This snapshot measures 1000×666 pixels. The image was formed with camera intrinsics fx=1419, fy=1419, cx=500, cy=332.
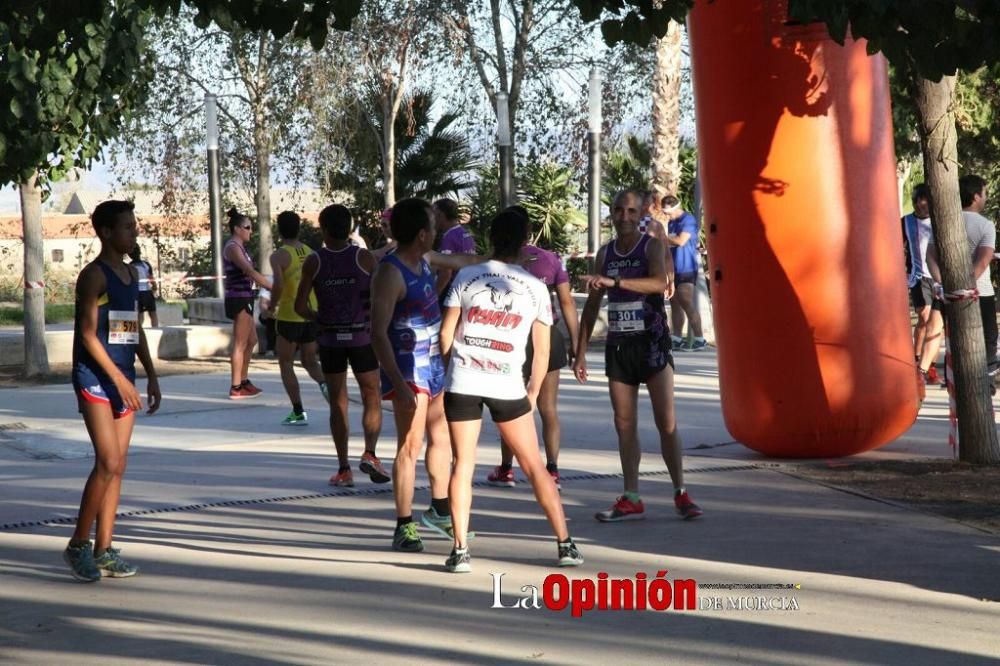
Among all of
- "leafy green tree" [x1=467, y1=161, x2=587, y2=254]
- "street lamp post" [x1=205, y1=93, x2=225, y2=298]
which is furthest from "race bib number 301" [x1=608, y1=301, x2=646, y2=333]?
"leafy green tree" [x1=467, y1=161, x2=587, y2=254]

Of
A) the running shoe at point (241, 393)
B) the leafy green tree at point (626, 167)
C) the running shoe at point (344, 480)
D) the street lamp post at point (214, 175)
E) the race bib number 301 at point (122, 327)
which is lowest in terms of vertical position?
the running shoe at point (344, 480)

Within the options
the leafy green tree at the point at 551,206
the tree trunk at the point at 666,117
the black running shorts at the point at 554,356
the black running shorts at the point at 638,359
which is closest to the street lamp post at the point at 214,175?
the tree trunk at the point at 666,117

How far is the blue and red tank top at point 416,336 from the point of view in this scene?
6938 mm

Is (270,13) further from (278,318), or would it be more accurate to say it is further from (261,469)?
(278,318)

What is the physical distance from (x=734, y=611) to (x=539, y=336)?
5.02 ft

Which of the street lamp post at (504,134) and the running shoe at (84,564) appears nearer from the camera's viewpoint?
the running shoe at (84,564)

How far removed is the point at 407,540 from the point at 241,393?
6.48 metres

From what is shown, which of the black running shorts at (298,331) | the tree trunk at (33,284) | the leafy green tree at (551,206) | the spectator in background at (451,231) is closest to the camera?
the spectator in background at (451,231)

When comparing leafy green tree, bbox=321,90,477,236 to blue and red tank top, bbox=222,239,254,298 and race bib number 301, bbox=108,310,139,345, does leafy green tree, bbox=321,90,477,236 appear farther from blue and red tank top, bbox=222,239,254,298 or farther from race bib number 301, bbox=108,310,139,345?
race bib number 301, bbox=108,310,139,345

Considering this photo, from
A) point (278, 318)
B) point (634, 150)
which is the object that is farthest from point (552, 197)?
point (278, 318)

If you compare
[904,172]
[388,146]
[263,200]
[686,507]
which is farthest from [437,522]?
[904,172]

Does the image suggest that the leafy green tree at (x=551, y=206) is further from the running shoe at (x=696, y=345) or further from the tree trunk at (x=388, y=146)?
the running shoe at (x=696, y=345)

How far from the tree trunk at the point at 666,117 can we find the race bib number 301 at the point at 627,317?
38.5ft

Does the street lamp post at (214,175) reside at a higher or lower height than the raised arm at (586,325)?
higher
